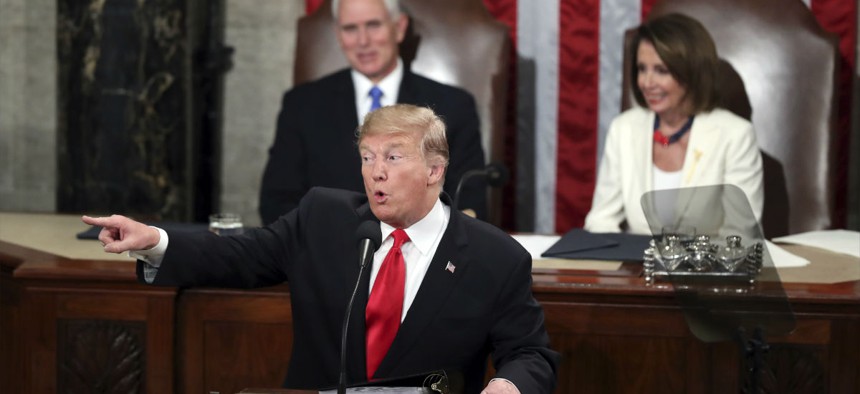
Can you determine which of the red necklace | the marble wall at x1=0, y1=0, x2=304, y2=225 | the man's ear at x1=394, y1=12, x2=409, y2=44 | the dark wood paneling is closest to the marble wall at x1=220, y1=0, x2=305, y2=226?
the marble wall at x1=0, y1=0, x2=304, y2=225

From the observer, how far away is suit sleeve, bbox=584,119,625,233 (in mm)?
4746

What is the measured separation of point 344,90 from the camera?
5023 mm

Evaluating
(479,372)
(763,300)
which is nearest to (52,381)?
(479,372)

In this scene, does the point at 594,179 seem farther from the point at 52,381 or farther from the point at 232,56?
the point at 52,381

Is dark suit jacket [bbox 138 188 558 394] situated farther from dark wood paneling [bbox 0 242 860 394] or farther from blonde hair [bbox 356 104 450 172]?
dark wood paneling [bbox 0 242 860 394]

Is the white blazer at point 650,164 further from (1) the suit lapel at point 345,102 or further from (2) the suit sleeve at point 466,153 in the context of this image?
(1) the suit lapel at point 345,102

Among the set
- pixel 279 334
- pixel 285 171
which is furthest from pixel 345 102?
pixel 279 334

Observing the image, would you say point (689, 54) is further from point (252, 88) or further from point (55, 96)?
point (55, 96)

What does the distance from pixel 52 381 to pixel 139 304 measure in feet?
1.09

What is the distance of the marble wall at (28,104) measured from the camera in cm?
597

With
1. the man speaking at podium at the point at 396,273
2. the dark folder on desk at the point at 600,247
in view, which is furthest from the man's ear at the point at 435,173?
the dark folder on desk at the point at 600,247

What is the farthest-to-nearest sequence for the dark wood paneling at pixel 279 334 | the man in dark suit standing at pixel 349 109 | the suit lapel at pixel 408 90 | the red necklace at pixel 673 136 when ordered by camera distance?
the suit lapel at pixel 408 90, the man in dark suit standing at pixel 349 109, the red necklace at pixel 673 136, the dark wood paneling at pixel 279 334

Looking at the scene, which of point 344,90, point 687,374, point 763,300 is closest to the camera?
point 763,300

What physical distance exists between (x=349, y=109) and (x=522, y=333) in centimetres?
225
